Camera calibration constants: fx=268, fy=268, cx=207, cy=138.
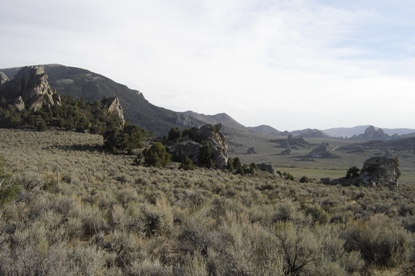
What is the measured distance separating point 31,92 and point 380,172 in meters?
75.7

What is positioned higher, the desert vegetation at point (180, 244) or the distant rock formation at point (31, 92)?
the distant rock formation at point (31, 92)

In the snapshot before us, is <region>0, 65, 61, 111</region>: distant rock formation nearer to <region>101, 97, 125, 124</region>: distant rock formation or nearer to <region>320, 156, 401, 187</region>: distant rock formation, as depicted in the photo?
<region>101, 97, 125, 124</region>: distant rock formation

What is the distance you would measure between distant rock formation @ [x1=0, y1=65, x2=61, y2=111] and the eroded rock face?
2676 inches

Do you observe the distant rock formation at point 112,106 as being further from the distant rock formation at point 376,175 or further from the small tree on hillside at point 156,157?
the distant rock formation at point 376,175

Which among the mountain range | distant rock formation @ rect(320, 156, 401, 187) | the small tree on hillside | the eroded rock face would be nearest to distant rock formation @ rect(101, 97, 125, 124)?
the mountain range

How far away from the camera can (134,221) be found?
297 inches

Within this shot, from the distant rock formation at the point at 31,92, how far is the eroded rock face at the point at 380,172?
67967 mm

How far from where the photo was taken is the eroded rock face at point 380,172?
3734 centimetres

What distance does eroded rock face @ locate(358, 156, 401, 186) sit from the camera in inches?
1470

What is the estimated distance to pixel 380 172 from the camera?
38.4 m

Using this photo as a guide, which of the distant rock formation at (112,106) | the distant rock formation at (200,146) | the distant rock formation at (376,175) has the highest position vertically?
→ the distant rock formation at (112,106)

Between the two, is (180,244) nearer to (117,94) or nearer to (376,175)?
(376,175)

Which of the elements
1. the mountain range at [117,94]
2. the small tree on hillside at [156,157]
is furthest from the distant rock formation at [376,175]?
the mountain range at [117,94]

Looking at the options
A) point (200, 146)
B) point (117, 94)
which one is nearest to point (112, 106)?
point (200, 146)
